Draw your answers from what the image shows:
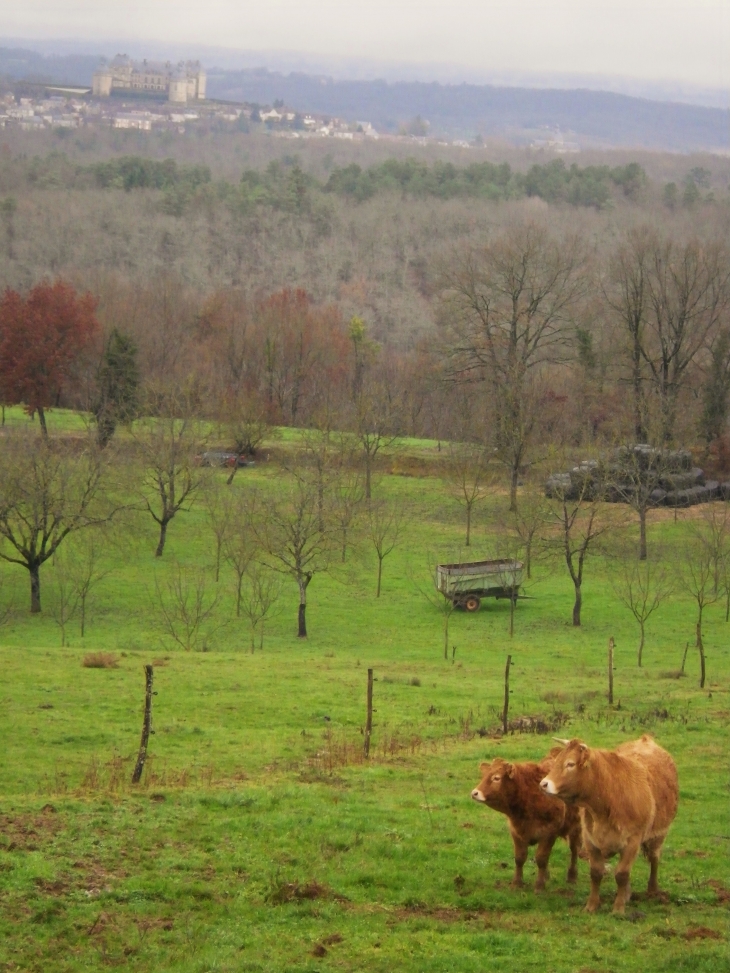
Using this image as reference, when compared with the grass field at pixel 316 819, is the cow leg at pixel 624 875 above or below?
above

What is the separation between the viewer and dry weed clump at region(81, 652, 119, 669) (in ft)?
78.8

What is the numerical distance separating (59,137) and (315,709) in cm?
18082

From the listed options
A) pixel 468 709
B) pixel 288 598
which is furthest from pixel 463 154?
pixel 468 709

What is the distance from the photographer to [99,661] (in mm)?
24234

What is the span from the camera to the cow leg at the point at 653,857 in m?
10.3

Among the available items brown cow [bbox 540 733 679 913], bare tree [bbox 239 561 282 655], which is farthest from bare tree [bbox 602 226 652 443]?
brown cow [bbox 540 733 679 913]

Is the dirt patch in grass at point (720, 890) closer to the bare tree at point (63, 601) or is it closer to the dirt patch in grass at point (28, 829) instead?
the dirt patch in grass at point (28, 829)

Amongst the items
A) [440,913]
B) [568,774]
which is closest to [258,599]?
[440,913]

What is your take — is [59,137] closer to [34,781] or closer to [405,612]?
[405,612]

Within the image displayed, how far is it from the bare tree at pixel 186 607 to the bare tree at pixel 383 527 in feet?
20.3

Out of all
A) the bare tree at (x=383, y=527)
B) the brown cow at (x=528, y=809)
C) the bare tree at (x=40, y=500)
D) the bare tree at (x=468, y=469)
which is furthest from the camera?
the bare tree at (x=468, y=469)

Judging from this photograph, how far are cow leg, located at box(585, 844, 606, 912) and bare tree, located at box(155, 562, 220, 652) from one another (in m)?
20.4

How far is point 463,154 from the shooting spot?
7539 inches

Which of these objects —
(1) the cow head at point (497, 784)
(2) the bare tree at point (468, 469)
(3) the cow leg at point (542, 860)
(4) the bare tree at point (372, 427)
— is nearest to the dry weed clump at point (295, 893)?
(1) the cow head at point (497, 784)
